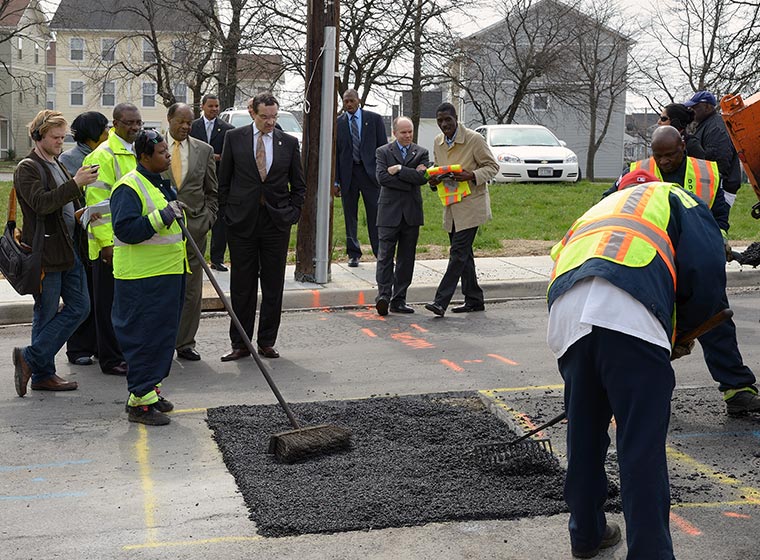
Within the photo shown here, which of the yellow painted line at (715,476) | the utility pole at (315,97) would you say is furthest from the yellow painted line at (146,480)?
the utility pole at (315,97)

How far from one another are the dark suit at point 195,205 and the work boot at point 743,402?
13.1 ft

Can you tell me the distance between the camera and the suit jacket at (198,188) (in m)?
8.05

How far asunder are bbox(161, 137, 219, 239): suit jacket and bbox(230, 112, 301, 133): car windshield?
12767 mm

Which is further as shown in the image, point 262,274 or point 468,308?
point 468,308

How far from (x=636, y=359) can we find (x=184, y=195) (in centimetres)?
502

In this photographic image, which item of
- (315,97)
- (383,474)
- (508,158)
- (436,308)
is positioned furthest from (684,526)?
(508,158)

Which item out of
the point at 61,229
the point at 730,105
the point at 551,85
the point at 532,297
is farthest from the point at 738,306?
the point at 551,85

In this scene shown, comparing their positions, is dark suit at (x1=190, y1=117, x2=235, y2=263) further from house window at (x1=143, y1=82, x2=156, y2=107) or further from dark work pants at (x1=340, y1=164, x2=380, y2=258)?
house window at (x1=143, y1=82, x2=156, y2=107)

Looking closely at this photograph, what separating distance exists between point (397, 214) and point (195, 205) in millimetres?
2517

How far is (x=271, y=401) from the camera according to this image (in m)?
6.96

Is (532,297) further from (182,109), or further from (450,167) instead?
(182,109)

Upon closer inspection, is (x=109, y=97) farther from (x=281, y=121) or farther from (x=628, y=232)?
(x=628, y=232)

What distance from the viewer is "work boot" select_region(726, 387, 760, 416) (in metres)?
6.29

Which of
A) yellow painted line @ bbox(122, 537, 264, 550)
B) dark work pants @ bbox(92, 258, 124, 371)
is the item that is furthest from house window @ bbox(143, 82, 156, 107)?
yellow painted line @ bbox(122, 537, 264, 550)
